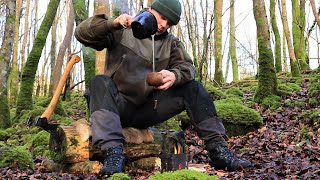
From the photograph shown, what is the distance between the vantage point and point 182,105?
148 inches

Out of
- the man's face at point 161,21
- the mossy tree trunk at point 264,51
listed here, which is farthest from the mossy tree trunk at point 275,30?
the man's face at point 161,21

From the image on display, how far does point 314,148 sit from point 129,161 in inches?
81.4

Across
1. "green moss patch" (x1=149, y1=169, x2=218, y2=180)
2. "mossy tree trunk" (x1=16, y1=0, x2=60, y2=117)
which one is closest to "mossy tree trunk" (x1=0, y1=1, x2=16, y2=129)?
"mossy tree trunk" (x1=16, y1=0, x2=60, y2=117)

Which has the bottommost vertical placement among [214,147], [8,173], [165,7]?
[8,173]

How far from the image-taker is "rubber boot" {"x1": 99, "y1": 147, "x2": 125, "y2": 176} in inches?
121

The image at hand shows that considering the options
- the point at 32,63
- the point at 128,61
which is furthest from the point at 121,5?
the point at 32,63

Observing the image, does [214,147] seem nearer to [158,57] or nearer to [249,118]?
[158,57]

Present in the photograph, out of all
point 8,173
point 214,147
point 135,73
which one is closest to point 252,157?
point 214,147

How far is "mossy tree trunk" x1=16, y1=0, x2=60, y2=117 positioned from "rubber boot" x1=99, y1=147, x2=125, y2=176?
7487mm

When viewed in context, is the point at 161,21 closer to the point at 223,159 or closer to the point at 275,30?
the point at 223,159

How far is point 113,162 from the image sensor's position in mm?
3137

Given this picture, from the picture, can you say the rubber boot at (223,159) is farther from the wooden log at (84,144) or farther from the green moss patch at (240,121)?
the green moss patch at (240,121)

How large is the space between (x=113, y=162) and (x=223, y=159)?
102 centimetres

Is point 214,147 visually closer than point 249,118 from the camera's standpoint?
Yes
